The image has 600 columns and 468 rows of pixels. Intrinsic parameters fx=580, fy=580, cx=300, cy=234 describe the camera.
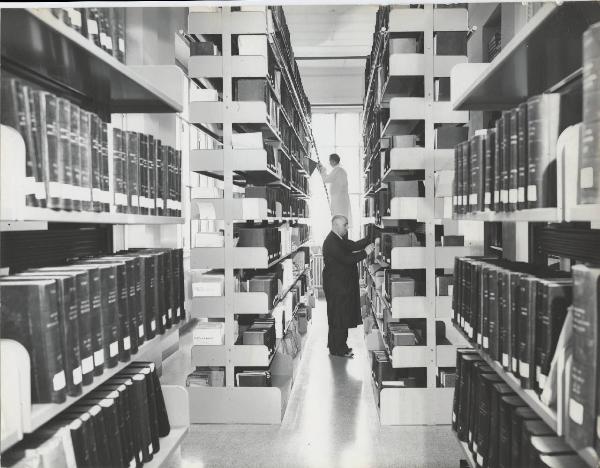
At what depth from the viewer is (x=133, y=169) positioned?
206 cm

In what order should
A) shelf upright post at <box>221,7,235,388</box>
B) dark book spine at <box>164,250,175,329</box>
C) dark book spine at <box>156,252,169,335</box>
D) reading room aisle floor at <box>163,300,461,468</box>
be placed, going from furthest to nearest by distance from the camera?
shelf upright post at <box>221,7,235,388</box>
reading room aisle floor at <box>163,300,461,468</box>
dark book spine at <box>164,250,175,329</box>
dark book spine at <box>156,252,169,335</box>

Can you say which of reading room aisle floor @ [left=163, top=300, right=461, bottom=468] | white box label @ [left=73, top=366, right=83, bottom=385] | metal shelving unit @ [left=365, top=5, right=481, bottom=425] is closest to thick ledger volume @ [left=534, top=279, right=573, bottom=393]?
white box label @ [left=73, top=366, right=83, bottom=385]

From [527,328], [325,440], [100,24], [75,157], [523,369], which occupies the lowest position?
[325,440]

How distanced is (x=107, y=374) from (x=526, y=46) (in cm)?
155

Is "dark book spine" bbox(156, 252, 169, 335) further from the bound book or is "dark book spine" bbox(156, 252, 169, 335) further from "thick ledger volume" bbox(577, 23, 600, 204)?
"thick ledger volume" bbox(577, 23, 600, 204)

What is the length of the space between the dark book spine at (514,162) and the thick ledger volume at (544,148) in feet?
0.30

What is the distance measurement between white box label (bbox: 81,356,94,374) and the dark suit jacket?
426cm

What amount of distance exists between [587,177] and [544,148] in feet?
1.15

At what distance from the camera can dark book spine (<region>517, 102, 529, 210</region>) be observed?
1.61m

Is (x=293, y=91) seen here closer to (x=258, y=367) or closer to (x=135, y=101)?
(x=258, y=367)

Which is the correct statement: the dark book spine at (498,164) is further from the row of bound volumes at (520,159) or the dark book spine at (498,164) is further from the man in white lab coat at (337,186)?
the man in white lab coat at (337,186)

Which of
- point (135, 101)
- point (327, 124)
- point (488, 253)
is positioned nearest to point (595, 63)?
point (135, 101)

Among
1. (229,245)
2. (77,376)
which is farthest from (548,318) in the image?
(229,245)

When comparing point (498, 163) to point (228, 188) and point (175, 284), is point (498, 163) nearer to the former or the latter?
point (175, 284)
